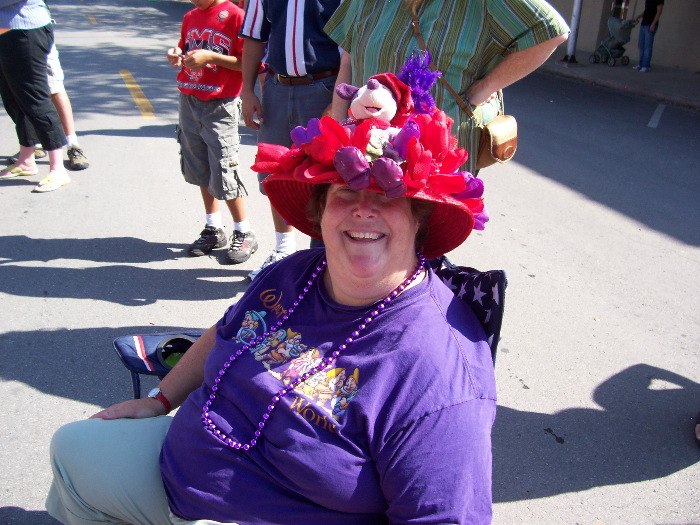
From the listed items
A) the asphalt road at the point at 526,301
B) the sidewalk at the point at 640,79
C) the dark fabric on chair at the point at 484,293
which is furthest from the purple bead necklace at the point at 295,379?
the sidewalk at the point at 640,79

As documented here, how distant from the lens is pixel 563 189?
Result: 5.87m

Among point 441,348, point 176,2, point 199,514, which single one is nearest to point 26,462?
point 199,514

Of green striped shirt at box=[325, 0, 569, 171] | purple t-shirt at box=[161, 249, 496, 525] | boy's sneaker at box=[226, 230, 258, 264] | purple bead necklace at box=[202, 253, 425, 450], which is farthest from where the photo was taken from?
boy's sneaker at box=[226, 230, 258, 264]

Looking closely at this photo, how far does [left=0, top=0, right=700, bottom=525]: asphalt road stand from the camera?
2.60 m

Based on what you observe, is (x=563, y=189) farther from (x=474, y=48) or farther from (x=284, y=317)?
(x=284, y=317)

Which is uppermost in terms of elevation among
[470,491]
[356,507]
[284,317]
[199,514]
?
[284,317]

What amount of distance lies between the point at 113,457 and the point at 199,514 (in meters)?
0.32

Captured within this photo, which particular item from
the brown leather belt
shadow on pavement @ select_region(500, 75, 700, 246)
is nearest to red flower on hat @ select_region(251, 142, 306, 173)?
the brown leather belt

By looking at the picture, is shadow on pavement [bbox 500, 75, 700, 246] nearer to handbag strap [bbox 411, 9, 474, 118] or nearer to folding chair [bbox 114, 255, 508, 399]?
handbag strap [bbox 411, 9, 474, 118]

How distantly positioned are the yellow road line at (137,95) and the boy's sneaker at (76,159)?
2073mm

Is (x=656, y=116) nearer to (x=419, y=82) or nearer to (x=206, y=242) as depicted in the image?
(x=206, y=242)

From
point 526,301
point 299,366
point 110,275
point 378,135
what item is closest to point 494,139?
point 378,135

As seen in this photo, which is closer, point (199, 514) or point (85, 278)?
point (199, 514)

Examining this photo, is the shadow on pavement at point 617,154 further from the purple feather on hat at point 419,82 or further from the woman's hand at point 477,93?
the purple feather on hat at point 419,82
